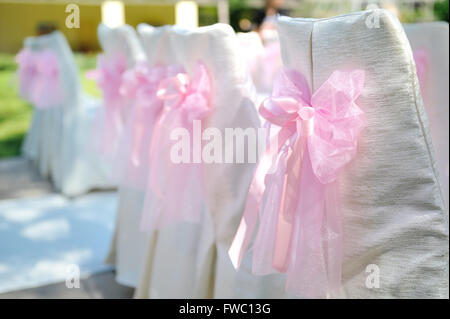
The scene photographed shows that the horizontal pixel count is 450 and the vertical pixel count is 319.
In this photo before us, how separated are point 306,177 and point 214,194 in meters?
0.45

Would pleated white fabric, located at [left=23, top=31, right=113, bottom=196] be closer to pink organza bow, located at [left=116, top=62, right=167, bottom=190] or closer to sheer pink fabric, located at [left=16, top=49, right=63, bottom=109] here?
sheer pink fabric, located at [left=16, top=49, right=63, bottom=109]

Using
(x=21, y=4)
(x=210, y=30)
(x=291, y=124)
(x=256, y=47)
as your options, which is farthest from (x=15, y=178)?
(x=21, y=4)

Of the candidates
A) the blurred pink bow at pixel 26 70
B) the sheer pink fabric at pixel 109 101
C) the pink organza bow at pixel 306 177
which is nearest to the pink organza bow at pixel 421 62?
the pink organza bow at pixel 306 177

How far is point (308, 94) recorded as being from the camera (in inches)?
44.0

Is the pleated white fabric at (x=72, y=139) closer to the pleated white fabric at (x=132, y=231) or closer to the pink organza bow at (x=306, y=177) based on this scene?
the pleated white fabric at (x=132, y=231)

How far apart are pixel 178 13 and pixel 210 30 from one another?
15273 mm

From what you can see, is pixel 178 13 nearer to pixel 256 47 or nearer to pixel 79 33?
pixel 79 33

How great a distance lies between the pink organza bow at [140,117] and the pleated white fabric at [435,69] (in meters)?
0.92

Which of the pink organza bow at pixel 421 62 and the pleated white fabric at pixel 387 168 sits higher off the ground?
the pink organza bow at pixel 421 62

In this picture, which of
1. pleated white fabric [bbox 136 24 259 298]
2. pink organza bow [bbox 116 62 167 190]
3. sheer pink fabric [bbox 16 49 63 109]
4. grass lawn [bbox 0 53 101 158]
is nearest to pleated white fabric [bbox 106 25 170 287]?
pink organza bow [bbox 116 62 167 190]

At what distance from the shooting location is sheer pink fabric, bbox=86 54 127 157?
2.34 metres

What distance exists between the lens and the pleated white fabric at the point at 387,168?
969mm

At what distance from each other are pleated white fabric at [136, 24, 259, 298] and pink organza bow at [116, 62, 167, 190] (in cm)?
22

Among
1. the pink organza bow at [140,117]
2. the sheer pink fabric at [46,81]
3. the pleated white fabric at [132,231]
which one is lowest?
the pleated white fabric at [132,231]
